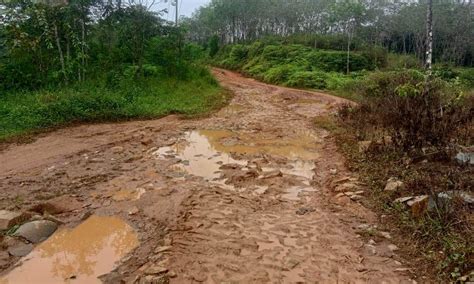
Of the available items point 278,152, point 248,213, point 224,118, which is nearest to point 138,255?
point 248,213

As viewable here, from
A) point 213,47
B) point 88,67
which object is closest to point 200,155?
point 88,67

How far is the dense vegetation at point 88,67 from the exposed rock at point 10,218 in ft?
16.9

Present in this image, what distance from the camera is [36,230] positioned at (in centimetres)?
496

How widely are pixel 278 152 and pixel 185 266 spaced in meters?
5.34

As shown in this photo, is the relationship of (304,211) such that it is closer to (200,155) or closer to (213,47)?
(200,155)

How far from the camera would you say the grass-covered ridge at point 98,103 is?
1055cm

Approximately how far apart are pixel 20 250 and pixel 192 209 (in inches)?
93.9

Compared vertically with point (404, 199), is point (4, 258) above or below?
below

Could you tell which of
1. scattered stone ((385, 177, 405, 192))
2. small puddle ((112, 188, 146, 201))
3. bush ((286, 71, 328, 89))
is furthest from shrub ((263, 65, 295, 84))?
small puddle ((112, 188, 146, 201))

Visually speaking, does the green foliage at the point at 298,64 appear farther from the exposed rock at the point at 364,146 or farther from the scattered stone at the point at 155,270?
the scattered stone at the point at 155,270

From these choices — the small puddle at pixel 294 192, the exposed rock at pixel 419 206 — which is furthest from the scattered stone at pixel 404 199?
the small puddle at pixel 294 192

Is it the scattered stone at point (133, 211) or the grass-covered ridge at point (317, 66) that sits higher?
the grass-covered ridge at point (317, 66)

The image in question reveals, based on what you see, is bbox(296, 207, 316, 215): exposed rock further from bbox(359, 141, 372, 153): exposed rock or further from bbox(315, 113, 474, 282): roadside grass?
bbox(359, 141, 372, 153): exposed rock

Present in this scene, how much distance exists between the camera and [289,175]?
749cm
